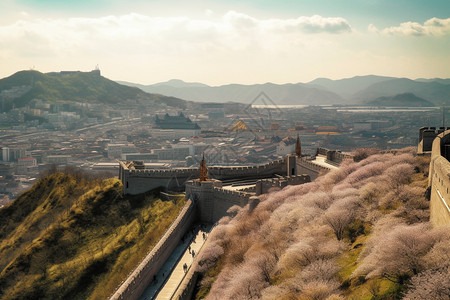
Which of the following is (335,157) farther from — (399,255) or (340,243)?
(399,255)

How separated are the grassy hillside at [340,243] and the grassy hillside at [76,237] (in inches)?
311

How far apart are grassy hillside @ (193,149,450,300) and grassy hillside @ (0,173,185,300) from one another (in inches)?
311

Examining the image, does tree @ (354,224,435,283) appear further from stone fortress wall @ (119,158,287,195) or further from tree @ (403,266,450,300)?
stone fortress wall @ (119,158,287,195)

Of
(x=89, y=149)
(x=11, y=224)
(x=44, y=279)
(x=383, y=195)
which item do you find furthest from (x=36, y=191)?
(x=89, y=149)

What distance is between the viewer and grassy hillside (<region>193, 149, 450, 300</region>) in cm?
1531

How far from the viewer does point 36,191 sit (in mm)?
56969

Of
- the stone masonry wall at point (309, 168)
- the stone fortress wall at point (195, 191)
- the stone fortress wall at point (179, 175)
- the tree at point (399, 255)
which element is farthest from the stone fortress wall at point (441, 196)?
the stone fortress wall at point (179, 175)

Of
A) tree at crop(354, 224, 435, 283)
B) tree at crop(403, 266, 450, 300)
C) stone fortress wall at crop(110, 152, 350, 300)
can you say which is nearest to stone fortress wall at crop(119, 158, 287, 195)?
stone fortress wall at crop(110, 152, 350, 300)

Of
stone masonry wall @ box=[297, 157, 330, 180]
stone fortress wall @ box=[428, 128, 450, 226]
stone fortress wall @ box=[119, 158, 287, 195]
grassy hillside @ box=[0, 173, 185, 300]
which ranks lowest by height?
grassy hillside @ box=[0, 173, 185, 300]

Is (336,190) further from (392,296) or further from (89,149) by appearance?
(89,149)

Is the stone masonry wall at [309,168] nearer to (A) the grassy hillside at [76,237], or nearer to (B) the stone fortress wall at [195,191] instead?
(B) the stone fortress wall at [195,191]

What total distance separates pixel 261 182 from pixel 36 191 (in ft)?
103

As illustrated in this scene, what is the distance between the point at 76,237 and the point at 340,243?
26990 mm

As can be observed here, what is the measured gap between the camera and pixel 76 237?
42.0 meters
